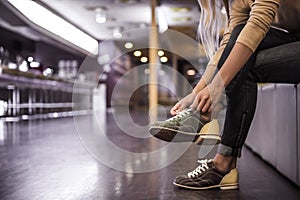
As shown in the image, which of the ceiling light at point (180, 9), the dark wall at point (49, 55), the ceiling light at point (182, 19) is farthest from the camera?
the dark wall at point (49, 55)

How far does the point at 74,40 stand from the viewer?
11.6 meters

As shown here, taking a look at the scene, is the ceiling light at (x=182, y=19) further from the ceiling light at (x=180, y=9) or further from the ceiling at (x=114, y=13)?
the ceiling light at (x=180, y=9)

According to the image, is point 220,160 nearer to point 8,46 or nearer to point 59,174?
point 59,174

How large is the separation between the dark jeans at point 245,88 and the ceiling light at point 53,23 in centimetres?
613

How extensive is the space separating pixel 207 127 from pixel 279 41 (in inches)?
15.6

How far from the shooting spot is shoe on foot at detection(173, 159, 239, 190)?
1330 millimetres

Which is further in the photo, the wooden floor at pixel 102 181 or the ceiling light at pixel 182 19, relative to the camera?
the ceiling light at pixel 182 19

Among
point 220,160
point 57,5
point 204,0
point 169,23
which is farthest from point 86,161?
point 169,23

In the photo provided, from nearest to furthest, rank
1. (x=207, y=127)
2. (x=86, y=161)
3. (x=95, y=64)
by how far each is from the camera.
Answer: (x=207, y=127) → (x=86, y=161) → (x=95, y=64)

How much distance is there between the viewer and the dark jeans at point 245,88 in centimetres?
120

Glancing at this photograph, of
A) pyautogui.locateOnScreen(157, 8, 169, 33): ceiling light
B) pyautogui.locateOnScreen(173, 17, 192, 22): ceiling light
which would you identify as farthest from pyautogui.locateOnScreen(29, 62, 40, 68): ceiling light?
pyautogui.locateOnScreen(173, 17, 192, 22): ceiling light

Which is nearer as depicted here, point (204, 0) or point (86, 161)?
point (204, 0)

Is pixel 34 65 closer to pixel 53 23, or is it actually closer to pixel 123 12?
pixel 53 23

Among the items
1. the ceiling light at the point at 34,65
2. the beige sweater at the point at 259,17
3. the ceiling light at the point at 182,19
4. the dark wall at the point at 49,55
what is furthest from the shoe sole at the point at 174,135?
the dark wall at the point at 49,55
